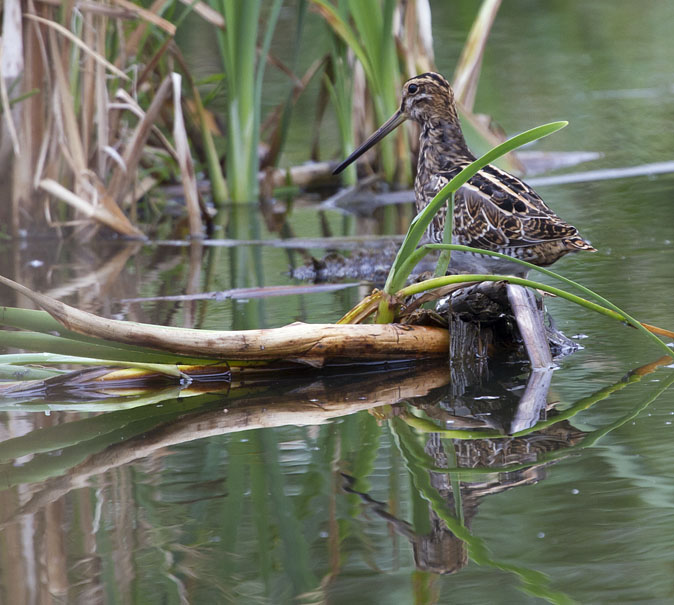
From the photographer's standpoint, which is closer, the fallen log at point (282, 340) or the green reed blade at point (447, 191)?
the green reed blade at point (447, 191)

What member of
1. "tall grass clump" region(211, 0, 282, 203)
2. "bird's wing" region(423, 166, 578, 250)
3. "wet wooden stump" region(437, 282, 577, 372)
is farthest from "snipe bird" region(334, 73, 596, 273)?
"tall grass clump" region(211, 0, 282, 203)

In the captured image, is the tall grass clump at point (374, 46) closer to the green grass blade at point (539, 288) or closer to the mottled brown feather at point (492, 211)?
the mottled brown feather at point (492, 211)

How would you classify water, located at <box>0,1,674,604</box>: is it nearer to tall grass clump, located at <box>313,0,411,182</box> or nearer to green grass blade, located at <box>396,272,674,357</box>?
green grass blade, located at <box>396,272,674,357</box>

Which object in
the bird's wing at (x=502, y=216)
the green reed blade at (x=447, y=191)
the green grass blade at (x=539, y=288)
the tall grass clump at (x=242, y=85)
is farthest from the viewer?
the tall grass clump at (x=242, y=85)

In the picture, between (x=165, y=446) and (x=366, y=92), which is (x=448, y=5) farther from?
(x=165, y=446)

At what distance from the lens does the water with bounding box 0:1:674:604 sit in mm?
2480

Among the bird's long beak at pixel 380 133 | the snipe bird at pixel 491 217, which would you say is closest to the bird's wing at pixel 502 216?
the snipe bird at pixel 491 217

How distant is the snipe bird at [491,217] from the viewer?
430 centimetres

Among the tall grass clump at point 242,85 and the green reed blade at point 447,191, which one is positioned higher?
the tall grass clump at point 242,85

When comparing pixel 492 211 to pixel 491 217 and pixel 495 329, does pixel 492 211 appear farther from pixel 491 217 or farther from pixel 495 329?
pixel 495 329

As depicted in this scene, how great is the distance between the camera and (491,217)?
14.5ft

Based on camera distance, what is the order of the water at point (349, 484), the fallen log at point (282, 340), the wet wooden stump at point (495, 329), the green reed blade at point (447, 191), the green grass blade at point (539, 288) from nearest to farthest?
→ 1. the water at point (349, 484)
2. the green reed blade at point (447, 191)
3. the green grass blade at point (539, 288)
4. the fallen log at point (282, 340)
5. the wet wooden stump at point (495, 329)

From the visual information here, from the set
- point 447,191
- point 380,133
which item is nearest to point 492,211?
point 447,191

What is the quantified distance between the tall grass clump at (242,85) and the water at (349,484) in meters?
2.75
